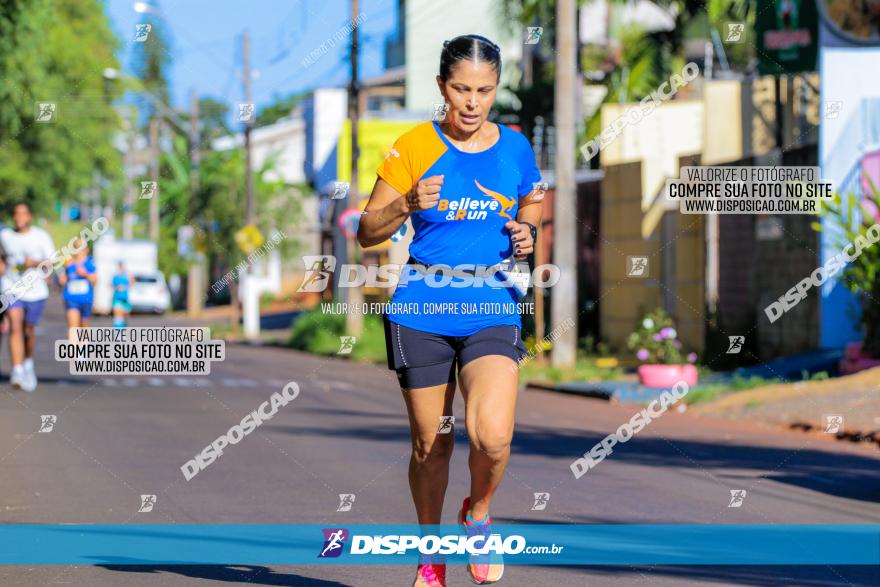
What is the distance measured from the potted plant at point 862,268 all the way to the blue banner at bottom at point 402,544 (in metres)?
10.3

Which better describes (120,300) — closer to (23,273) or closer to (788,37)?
(23,273)

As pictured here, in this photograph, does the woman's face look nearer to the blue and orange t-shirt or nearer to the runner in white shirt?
the blue and orange t-shirt

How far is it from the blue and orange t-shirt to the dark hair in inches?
9.2

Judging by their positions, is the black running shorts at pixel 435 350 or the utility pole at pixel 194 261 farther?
the utility pole at pixel 194 261

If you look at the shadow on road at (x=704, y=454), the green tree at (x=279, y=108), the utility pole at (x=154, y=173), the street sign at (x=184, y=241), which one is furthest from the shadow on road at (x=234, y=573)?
the green tree at (x=279, y=108)

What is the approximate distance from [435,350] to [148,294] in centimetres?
5055

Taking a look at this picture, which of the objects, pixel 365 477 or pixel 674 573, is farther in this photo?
pixel 365 477

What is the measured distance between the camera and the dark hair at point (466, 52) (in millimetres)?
5723

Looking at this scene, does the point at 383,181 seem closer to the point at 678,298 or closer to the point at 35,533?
the point at 35,533

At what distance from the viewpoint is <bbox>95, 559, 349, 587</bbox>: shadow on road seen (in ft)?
21.4

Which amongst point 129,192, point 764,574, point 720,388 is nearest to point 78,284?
point 720,388

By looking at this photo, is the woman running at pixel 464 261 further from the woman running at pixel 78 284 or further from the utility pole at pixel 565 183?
the utility pole at pixel 565 183

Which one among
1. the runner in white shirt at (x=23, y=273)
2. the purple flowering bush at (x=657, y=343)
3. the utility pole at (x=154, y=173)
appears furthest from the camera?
the utility pole at (x=154, y=173)

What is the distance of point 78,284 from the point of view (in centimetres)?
1831
